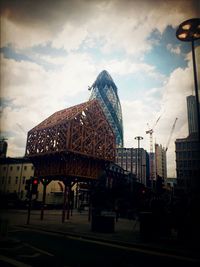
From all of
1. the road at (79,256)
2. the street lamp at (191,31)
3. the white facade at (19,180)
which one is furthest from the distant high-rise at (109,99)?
the road at (79,256)

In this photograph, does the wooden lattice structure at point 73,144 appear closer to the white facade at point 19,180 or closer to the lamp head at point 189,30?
the lamp head at point 189,30

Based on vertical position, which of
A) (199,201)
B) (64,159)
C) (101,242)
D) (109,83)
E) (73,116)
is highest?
(109,83)

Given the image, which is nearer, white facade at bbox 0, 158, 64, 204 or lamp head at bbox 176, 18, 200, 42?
lamp head at bbox 176, 18, 200, 42

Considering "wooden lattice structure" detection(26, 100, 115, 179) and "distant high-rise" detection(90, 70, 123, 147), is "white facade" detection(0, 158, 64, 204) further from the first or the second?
"distant high-rise" detection(90, 70, 123, 147)

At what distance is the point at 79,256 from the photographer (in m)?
8.65

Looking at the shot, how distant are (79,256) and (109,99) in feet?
579

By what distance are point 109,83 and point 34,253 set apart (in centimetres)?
18559

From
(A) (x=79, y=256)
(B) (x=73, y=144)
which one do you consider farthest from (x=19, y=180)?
(A) (x=79, y=256)

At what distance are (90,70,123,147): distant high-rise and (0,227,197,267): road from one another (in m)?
168

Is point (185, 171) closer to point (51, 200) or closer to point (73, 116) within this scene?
point (51, 200)

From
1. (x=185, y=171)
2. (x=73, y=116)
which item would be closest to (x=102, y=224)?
(x=73, y=116)

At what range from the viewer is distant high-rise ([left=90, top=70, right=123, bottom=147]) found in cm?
18050

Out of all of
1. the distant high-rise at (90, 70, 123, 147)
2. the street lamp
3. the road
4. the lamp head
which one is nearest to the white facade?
the road

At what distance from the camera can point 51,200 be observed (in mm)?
63438
